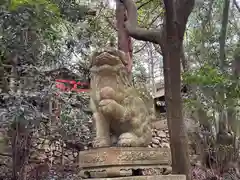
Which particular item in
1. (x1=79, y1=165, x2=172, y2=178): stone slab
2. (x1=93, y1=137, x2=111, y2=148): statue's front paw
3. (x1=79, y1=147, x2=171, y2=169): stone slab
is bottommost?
(x1=79, y1=165, x2=172, y2=178): stone slab

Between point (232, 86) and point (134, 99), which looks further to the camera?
point (232, 86)

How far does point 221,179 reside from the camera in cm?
605

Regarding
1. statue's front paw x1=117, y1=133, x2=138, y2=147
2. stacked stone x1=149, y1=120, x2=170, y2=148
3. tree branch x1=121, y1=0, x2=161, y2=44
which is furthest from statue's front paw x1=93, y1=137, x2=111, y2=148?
stacked stone x1=149, y1=120, x2=170, y2=148

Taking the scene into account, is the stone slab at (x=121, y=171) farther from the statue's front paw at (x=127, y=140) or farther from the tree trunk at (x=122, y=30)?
the tree trunk at (x=122, y=30)

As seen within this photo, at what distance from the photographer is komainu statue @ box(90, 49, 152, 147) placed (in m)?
2.69

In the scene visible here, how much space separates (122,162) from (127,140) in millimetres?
214

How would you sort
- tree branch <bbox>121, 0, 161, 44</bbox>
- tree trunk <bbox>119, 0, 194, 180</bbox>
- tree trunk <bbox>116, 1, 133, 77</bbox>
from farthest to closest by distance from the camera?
tree trunk <bbox>116, 1, 133, 77</bbox>
tree branch <bbox>121, 0, 161, 44</bbox>
tree trunk <bbox>119, 0, 194, 180</bbox>

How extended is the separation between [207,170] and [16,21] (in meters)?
4.68

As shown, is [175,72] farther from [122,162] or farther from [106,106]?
[122,162]

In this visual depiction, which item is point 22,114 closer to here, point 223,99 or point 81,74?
point 81,74

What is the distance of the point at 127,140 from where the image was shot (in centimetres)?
269

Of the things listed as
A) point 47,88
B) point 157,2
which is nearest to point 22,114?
point 47,88

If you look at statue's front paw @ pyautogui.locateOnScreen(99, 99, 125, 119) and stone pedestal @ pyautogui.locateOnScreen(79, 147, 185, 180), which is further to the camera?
statue's front paw @ pyautogui.locateOnScreen(99, 99, 125, 119)

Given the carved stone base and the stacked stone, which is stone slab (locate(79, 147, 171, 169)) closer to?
the carved stone base
